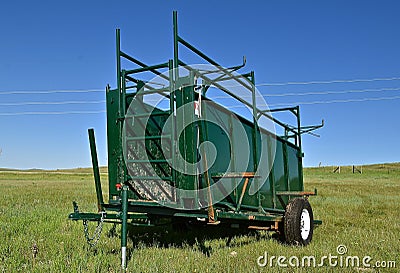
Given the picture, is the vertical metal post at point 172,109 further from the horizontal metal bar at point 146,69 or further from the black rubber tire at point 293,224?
the black rubber tire at point 293,224

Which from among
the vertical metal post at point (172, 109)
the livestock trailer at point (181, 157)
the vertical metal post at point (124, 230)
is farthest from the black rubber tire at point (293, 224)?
the vertical metal post at point (124, 230)

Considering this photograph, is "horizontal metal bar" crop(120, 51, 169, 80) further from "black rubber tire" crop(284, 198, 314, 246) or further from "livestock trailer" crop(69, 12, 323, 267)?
"black rubber tire" crop(284, 198, 314, 246)

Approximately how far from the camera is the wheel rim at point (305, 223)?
292 inches

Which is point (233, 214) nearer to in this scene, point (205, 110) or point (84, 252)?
point (205, 110)

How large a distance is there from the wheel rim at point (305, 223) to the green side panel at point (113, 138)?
3428 millimetres

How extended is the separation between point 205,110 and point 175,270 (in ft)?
7.22

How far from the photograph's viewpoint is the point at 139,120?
589 cm

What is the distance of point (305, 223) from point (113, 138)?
12.6 feet

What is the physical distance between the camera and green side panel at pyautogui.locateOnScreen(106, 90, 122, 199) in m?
5.96

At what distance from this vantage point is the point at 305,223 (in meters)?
7.57

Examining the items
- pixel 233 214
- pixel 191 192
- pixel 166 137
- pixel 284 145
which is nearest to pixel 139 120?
pixel 166 137

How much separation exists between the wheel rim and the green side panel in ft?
11.2

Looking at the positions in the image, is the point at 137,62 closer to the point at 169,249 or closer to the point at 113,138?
the point at 113,138

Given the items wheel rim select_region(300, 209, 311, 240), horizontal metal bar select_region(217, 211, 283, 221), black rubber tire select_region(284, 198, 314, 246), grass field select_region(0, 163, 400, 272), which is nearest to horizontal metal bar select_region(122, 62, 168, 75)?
horizontal metal bar select_region(217, 211, 283, 221)
